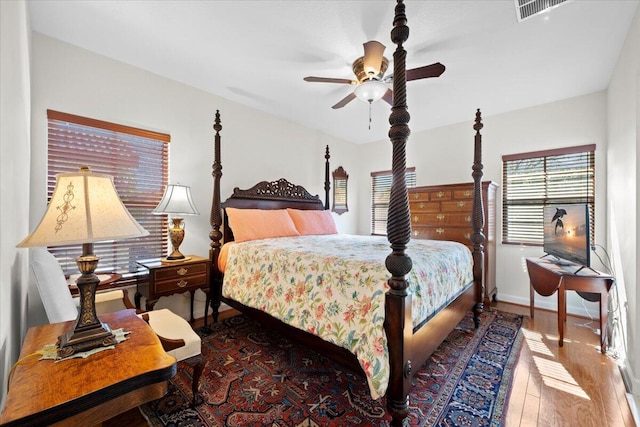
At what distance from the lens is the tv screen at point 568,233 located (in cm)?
250

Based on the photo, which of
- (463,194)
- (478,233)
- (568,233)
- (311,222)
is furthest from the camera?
(311,222)

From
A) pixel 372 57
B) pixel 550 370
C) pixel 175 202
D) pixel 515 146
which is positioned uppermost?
pixel 372 57

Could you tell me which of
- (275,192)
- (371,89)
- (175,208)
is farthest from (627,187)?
(175,208)

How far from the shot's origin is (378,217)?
208 inches

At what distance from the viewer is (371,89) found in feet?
7.14

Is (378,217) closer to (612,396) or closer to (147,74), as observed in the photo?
(612,396)

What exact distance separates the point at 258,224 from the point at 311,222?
2.75ft

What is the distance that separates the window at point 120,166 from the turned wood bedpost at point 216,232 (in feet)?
1.60

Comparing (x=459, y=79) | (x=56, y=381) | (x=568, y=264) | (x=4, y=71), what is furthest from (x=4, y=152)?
(x=568, y=264)

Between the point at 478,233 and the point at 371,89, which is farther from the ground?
the point at 371,89

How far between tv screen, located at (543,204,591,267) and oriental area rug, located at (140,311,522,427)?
102cm

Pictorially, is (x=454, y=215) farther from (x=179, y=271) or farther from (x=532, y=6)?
(x=179, y=271)

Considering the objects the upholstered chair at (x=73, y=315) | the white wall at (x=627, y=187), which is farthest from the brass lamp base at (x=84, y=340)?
Answer: the white wall at (x=627, y=187)

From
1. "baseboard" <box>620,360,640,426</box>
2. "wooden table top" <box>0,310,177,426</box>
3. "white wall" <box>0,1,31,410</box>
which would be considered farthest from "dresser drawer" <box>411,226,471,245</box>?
"white wall" <box>0,1,31,410</box>
